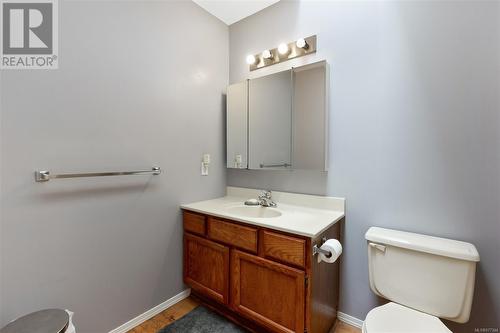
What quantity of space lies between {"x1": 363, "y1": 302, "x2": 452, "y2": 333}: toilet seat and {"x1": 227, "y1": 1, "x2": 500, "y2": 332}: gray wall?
371mm

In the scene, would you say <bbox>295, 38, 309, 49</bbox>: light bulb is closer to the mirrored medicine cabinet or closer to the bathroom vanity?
the mirrored medicine cabinet

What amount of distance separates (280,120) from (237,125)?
1.39 ft

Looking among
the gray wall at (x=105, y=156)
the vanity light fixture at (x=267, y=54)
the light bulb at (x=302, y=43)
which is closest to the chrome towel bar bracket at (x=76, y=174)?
the gray wall at (x=105, y=156)

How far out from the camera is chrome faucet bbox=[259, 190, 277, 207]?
1.88 metres

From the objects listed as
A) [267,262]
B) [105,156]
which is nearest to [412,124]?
[267,262]

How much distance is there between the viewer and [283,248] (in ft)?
4.32

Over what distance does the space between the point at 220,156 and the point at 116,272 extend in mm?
1222

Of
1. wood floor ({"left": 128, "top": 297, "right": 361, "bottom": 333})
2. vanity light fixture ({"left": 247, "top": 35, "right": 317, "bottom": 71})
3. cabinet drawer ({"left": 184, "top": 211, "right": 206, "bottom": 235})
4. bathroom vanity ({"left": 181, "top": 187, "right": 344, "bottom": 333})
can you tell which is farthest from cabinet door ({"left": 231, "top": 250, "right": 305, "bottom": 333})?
vanity light fixture ({"left": 247, "top": 35, "right": 317, "bottom": 71})

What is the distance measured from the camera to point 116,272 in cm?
149

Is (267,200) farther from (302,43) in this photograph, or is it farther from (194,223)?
(302,43)

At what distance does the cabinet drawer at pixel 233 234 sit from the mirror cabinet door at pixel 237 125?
2.07ft

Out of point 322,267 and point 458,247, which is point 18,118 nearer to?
point 322,267

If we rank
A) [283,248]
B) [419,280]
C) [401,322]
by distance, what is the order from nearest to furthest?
1. [401,322]
2. [419,280]
3. [283,248]

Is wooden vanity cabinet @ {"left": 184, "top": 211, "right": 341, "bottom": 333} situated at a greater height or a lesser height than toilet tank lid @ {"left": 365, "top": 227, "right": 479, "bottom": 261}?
lesser
